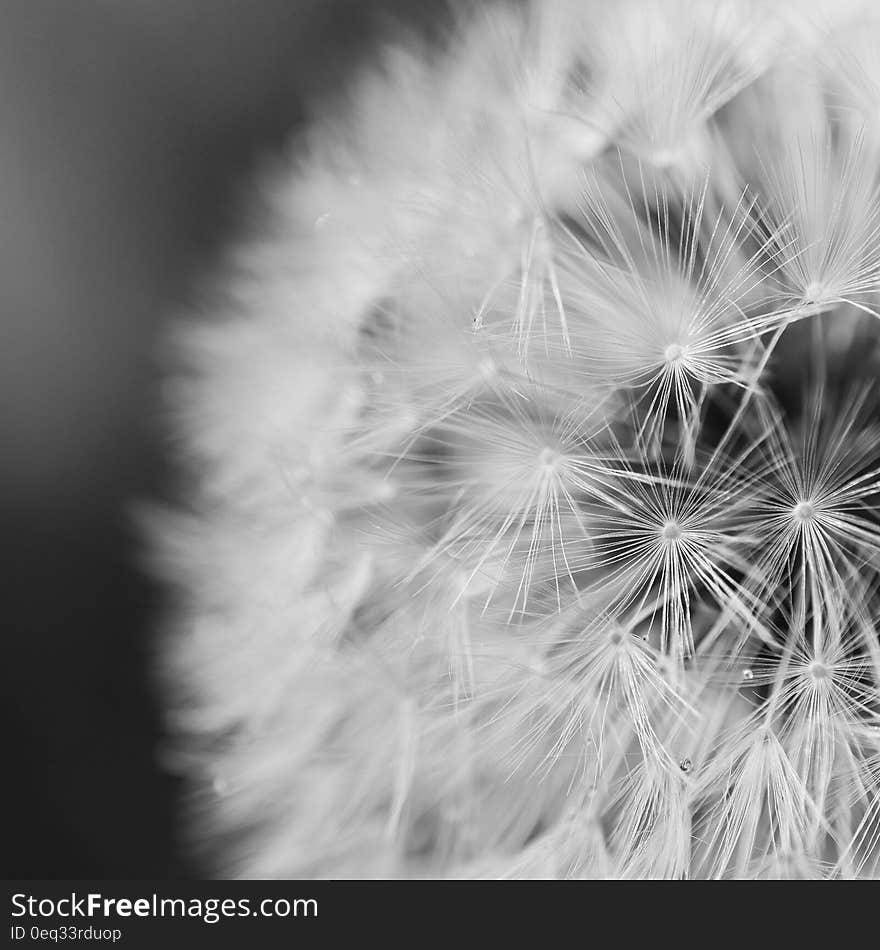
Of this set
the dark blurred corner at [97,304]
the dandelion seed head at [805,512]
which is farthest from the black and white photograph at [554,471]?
the dark blurred corner at [97,304]

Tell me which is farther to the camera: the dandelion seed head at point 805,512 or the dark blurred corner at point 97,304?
the dark blurred corner at point 97,304

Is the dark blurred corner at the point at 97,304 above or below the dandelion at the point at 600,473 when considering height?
above

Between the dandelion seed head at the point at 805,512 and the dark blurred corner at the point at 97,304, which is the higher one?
the dark blurred corner at the point at 97,304

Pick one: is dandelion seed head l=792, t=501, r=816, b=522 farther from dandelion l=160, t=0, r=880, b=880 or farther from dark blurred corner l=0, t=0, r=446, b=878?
dark blurred corner l=0, t=0, r=446, b=878

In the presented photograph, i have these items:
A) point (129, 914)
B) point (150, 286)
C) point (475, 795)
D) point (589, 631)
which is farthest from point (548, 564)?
point (150, 286)

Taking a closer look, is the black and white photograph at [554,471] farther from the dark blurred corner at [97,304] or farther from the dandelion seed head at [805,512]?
the dark blurred corner at [97,304]

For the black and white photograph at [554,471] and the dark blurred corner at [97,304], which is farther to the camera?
the dark blurred corner at [97,304]

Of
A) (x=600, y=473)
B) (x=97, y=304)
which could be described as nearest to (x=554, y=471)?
(x=600, y=473)
